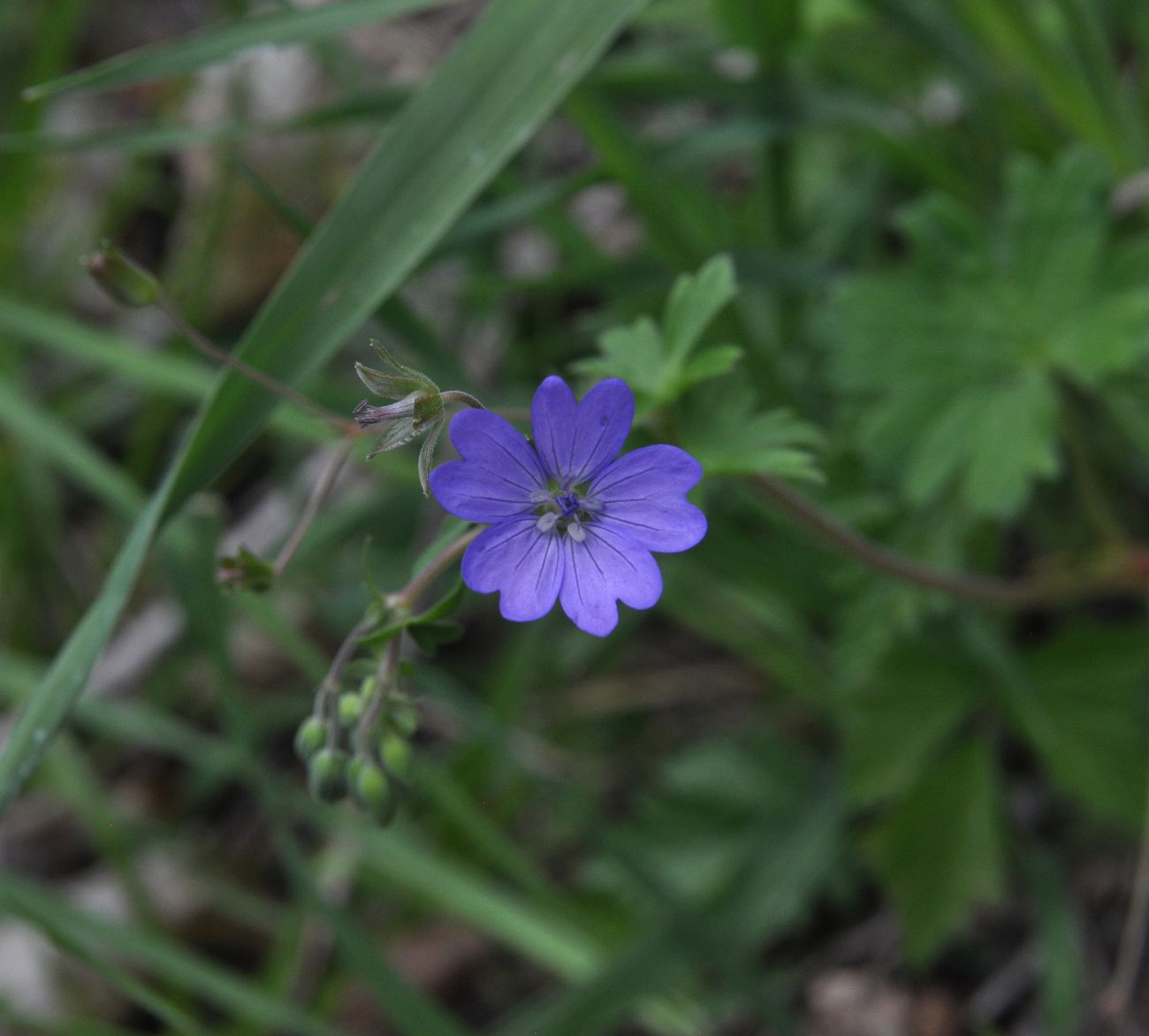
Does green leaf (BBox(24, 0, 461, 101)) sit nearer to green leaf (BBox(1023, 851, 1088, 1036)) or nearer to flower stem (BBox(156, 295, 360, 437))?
flower stem (BBox(156, 295, 360, 437))

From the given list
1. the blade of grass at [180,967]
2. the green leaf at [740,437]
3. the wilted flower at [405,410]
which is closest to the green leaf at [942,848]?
the green leaf at [740,437]

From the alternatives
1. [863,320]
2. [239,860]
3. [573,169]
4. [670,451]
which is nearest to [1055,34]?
[863,320]

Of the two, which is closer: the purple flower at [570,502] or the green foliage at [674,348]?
the purple flower at [570,502]

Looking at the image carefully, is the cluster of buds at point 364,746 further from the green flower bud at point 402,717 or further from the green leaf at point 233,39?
the green leaf at point 233,39

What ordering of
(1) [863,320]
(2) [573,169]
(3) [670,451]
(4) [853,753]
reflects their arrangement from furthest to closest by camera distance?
(2) [573,169]
(4) [853,753]
(1) [863,320]
(3) [670,451]

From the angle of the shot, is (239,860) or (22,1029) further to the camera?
(239,860)

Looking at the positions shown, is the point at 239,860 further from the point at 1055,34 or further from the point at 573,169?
the point at 1055,34

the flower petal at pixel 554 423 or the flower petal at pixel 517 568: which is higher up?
the flower petal at pixel 554 423

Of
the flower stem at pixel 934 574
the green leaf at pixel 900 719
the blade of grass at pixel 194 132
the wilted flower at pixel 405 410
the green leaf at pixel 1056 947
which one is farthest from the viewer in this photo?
the green leaf at pixel 900 719
